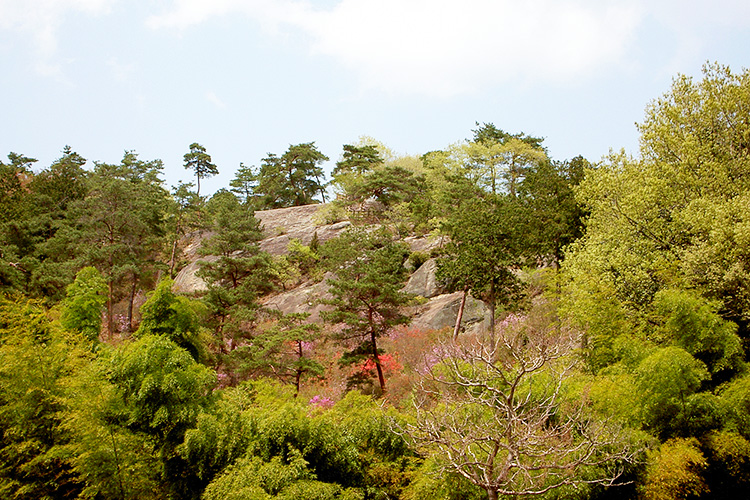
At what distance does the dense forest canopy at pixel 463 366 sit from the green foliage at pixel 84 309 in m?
0.05

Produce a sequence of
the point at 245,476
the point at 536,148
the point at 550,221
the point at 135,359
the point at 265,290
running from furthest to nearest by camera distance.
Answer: the point at 536,148, the point at 265,290, the point at 550,221, the point at 135,359, the point at 245,476

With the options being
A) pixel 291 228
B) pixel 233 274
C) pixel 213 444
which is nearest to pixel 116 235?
pixel 233 274

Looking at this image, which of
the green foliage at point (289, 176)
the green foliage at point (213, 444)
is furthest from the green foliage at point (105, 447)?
the green foliage at point (289, 176)

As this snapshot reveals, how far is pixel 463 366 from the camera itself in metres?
13.8

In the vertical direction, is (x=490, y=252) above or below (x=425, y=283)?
above

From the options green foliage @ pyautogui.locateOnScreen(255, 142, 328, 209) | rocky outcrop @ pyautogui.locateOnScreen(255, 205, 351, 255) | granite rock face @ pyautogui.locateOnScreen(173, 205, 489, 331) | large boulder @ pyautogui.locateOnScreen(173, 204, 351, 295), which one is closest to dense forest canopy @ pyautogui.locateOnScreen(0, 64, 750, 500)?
granite rock face @ pyautogui.locateOnScreen(173, 205, 489, 331)

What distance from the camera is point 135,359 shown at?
1137 centimetres

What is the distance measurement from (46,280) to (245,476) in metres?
20.9

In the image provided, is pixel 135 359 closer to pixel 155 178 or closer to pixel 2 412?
pixel 2 412

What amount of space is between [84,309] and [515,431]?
12.7 meters

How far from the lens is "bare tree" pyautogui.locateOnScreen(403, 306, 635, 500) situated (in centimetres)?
800

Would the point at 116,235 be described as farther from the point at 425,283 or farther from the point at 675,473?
the point at 675,473

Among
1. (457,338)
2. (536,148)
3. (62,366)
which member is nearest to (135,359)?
(62,366)

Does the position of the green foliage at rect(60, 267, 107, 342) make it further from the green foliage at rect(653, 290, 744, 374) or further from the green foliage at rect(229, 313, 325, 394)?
the green foliage at rect(653, 290, 744, 374)
